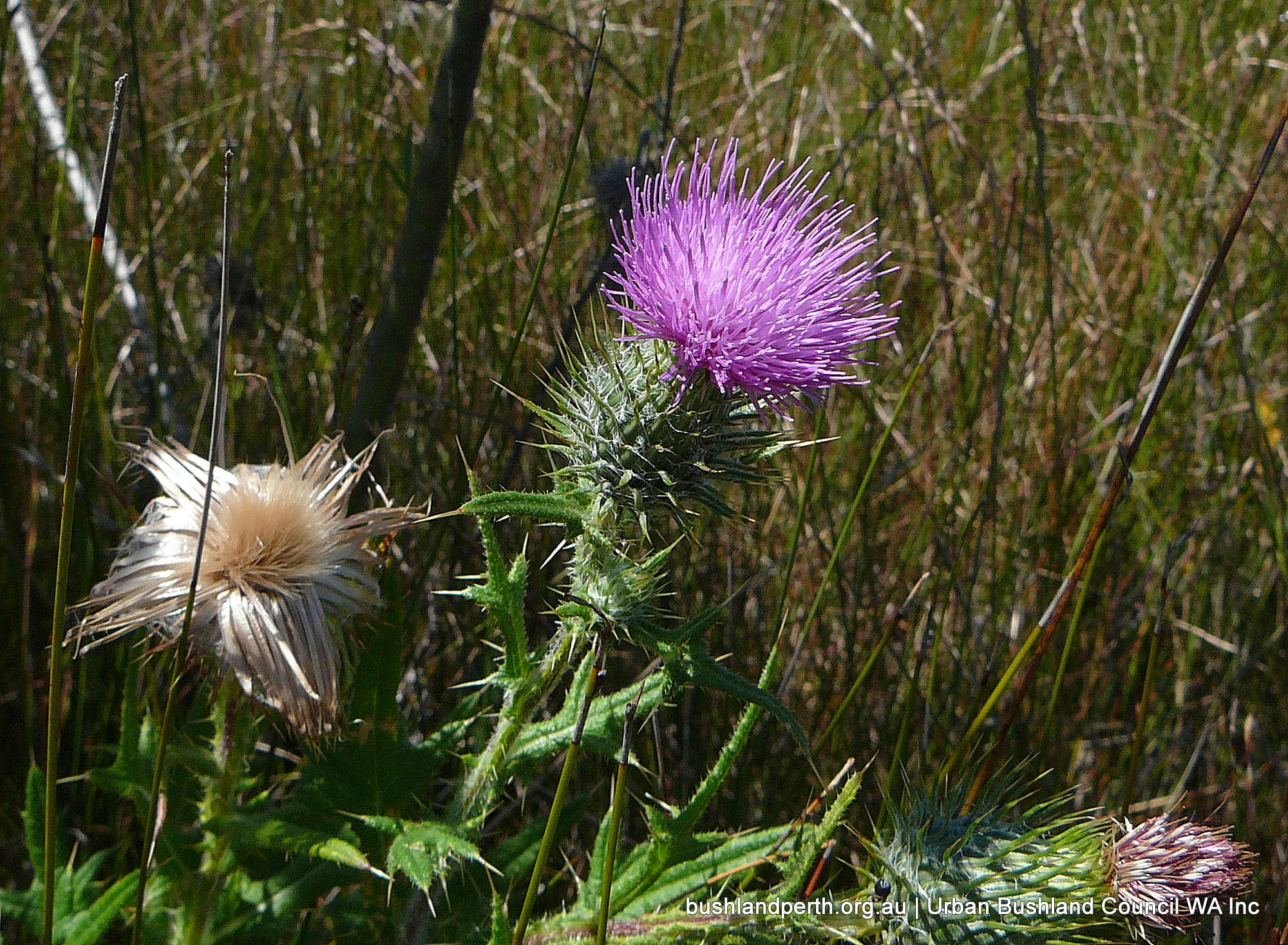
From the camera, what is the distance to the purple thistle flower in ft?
4.93

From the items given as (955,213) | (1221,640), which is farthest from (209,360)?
(1221,640)

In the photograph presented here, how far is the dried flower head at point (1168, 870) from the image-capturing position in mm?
1479

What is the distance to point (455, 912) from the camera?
5.76ft

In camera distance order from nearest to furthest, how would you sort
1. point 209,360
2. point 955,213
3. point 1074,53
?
point 209,360
point 955,213
point 1074,53

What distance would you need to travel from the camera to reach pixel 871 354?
359cm

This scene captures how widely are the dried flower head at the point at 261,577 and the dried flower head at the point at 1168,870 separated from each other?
122 cm

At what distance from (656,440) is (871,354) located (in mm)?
2207

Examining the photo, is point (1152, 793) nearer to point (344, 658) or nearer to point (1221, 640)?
point (1221, 640)

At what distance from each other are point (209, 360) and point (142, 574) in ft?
3.81

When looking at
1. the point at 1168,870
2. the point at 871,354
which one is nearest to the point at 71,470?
the point at 1168,870

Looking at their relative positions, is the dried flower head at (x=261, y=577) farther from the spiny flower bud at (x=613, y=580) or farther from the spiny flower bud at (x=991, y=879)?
the spiny flower bud at (x=991, y=879)

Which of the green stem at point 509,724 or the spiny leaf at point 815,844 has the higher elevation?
the green stem at point 509,724

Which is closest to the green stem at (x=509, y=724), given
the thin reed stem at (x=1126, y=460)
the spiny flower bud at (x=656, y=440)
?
the spiny flower bud at (x=656, y=440)

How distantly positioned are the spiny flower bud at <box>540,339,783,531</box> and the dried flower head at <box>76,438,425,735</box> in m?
0.32
